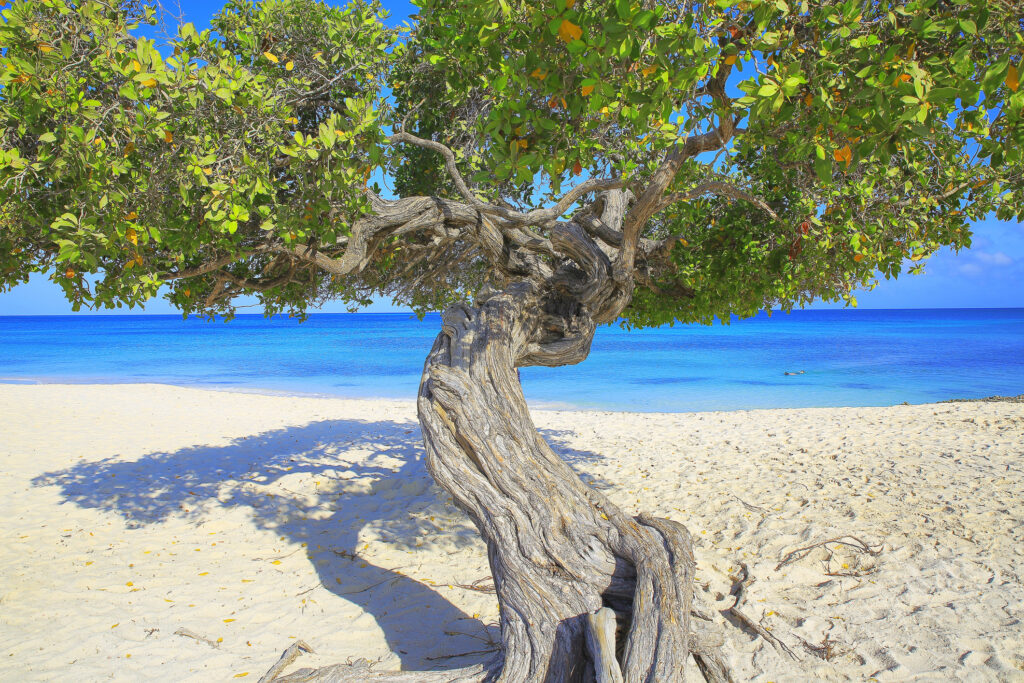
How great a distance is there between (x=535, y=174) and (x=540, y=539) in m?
2.69

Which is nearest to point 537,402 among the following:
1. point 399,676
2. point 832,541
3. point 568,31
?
point 832,541

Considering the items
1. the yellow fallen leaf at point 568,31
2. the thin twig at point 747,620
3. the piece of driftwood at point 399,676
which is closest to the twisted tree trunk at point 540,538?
the piece of driftwood at point 399,676

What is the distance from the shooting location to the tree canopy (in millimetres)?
2654

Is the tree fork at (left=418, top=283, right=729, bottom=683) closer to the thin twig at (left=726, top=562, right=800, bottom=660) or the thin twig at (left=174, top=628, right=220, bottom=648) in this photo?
the thin twig at (left=726, top=562, right=800, bottom=660)

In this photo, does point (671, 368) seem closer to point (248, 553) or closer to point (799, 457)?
point (799, 457)

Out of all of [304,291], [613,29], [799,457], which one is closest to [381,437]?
[304,291]

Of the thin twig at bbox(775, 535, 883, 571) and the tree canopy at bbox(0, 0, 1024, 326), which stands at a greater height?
the tree canopy at bbox(0, 0, 1024, 326)

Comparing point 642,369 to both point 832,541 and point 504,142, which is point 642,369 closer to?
point 832,541

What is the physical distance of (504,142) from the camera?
10.7 ft

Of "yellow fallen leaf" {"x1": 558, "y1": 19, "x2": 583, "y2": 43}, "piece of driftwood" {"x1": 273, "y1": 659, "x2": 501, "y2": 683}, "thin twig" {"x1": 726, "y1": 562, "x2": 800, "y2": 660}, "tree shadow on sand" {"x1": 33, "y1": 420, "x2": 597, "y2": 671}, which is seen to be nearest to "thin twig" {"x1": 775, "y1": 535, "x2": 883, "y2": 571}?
"thin twig" {"x1": 726, "y1": 562, "x2": 800, "y2": 660}

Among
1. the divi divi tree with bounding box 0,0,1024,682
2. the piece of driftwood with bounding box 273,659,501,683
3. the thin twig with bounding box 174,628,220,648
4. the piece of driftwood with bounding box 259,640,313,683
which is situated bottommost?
the thin twig with bounding box 174,628,220,648

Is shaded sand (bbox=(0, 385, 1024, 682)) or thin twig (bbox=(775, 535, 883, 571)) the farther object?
thin twig (bbox=(775, 535, 883, 571))

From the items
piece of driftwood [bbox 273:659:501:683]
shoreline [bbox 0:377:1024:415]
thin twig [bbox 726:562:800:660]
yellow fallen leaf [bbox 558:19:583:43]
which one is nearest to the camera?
yellow fallen leaf [bbox 558:19:583:43]

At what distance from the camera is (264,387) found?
79.1ft
